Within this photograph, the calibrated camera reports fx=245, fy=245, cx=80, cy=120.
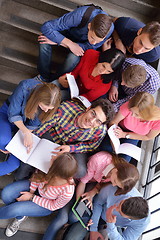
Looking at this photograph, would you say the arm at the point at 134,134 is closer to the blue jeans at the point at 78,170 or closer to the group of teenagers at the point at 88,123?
the group of teenagers at the point at 88,123

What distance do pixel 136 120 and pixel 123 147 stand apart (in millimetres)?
295

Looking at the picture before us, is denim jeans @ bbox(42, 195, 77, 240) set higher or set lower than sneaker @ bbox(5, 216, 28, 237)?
higher

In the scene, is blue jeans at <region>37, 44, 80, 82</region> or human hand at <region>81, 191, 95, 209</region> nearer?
human hand at <region>81, 191, 95, 209</region>

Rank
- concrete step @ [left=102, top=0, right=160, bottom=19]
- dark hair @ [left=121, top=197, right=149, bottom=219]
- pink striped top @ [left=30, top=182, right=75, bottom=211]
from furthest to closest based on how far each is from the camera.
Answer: concrete step @ [left=102, top=0, right=160, bottom=19], pink striped top @ [left=30, top=182, right=75, bottom=211], dark hair @ [left=121, top=197, right=149, bottom=219]

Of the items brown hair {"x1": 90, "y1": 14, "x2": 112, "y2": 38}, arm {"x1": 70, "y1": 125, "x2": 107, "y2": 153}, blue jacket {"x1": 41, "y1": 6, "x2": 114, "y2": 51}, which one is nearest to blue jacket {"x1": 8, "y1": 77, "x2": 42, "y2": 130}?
arm {"x1": 70, "y1": 125, "x2": 107, "y2": 153}

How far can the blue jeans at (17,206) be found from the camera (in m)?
2.22

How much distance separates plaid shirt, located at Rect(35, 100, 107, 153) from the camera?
223cm

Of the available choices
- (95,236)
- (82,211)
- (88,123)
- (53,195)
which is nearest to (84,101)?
(88,123)

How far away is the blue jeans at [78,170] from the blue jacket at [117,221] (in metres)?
0.27

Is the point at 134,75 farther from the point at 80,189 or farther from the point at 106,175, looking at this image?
the point at 80,189

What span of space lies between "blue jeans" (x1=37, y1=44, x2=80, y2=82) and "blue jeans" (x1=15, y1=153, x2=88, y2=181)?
2.86 ft

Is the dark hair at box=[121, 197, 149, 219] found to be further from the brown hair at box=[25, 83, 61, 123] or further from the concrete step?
the concrete step

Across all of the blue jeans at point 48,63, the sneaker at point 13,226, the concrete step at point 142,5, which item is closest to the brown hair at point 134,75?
the blue jeans at point 48,63

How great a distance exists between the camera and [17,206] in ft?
7.27
